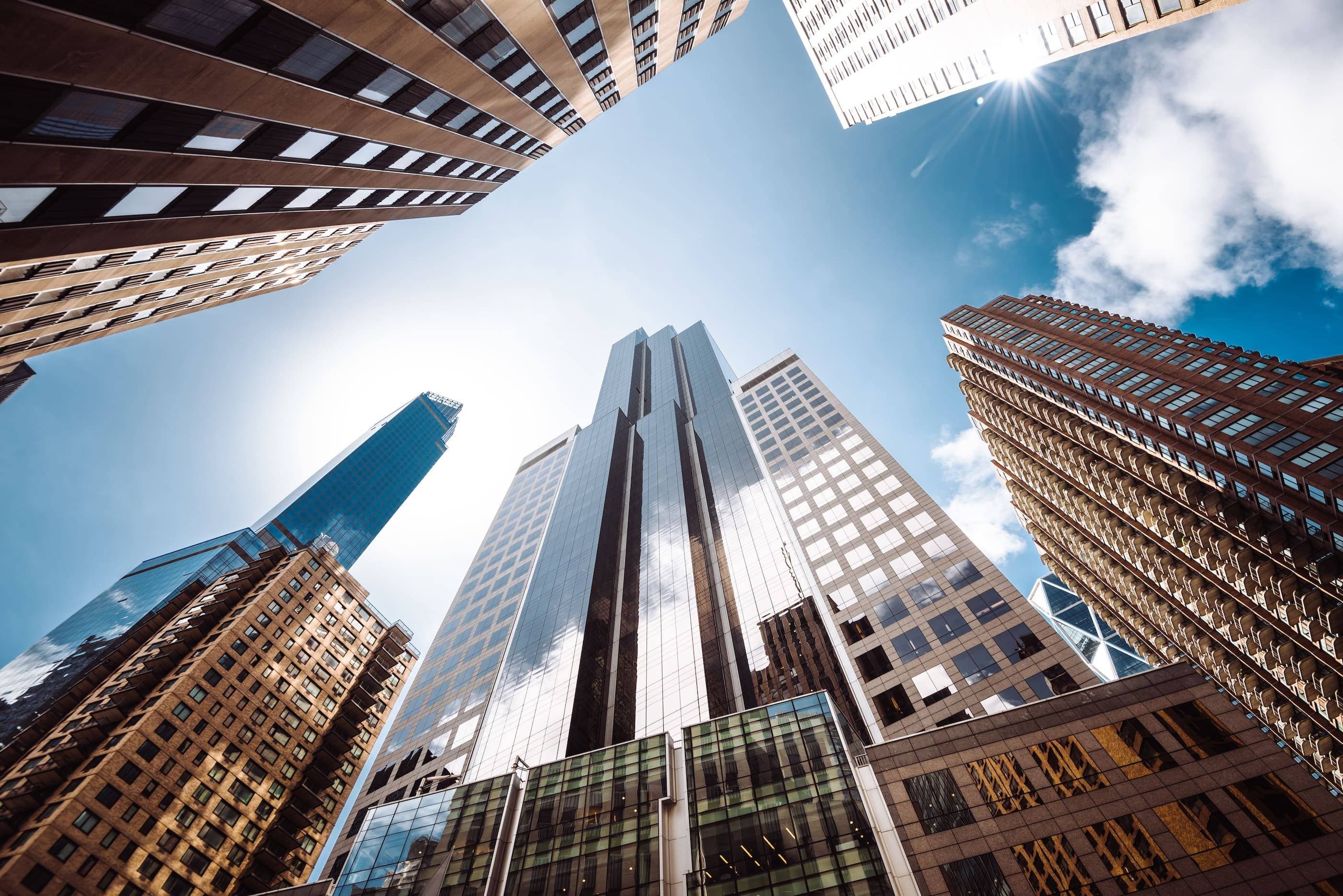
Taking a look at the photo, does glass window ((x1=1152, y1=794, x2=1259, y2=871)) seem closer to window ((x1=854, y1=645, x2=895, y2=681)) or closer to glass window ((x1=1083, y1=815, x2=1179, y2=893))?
glass window ((x1=1083, y1=815, x2=1179, y2=893))

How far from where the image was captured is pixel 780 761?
116 ft

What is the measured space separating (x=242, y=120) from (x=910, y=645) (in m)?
53.6

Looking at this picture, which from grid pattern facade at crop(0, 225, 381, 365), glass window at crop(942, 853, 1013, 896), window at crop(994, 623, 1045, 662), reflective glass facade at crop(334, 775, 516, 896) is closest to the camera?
glass window at crop(942, 853, 1013, 896)

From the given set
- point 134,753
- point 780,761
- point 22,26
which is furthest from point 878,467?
point 134,753

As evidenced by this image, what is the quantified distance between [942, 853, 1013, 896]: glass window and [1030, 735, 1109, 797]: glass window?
5.17m

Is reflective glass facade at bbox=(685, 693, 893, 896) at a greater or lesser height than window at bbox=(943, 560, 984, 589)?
greater

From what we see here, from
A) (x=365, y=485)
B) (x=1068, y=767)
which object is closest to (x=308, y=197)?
(x=1068, y=767)

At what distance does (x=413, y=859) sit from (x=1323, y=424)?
235 feet

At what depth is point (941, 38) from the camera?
184 feet

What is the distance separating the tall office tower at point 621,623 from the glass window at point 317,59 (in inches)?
1669

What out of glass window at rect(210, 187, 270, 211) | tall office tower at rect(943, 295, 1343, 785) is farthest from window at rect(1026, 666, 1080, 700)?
glass window at rect(210, 187, 270, 211)

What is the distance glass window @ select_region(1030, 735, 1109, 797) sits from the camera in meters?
28.0

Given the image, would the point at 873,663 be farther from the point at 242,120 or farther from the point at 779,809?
the point at 242,120

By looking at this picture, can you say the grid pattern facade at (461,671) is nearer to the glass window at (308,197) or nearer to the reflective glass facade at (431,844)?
the reflective glass facade at (431,844)
